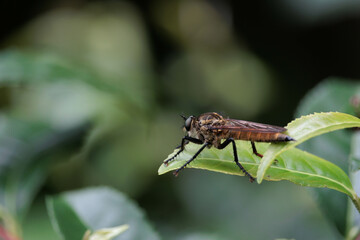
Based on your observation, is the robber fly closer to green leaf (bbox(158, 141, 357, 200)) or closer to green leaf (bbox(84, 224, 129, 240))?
green leaf (bbox(158, 141, 357, 200))

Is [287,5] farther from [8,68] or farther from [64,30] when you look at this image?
[8,68]

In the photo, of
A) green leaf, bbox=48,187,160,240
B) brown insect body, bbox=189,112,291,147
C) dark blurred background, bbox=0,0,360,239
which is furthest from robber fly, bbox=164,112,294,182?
dark blurred background, bbox=0,0,360,239

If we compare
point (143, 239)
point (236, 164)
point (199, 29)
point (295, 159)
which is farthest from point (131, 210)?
point (199, 29)

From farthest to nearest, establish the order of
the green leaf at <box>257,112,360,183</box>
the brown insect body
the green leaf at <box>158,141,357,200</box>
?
the brown insect body < the green leaf at <box>158,141,357,200</box> < the green leaf at <box>257,112,360,183</box>

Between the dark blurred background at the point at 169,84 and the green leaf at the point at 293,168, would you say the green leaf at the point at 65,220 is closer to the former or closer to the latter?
the green leaf at the point at 293,168

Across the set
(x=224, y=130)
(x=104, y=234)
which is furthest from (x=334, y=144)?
(x=104, y=234)

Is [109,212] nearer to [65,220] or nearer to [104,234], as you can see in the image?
[65,220]

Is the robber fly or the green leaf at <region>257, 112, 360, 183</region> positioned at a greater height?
the green leaf at <region>257, 112, 360, 183</region>

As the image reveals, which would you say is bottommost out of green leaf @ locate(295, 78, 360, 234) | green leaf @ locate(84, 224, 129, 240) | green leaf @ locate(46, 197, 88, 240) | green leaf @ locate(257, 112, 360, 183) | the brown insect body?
green leaf @ locate(295, 78, 360, 234)
